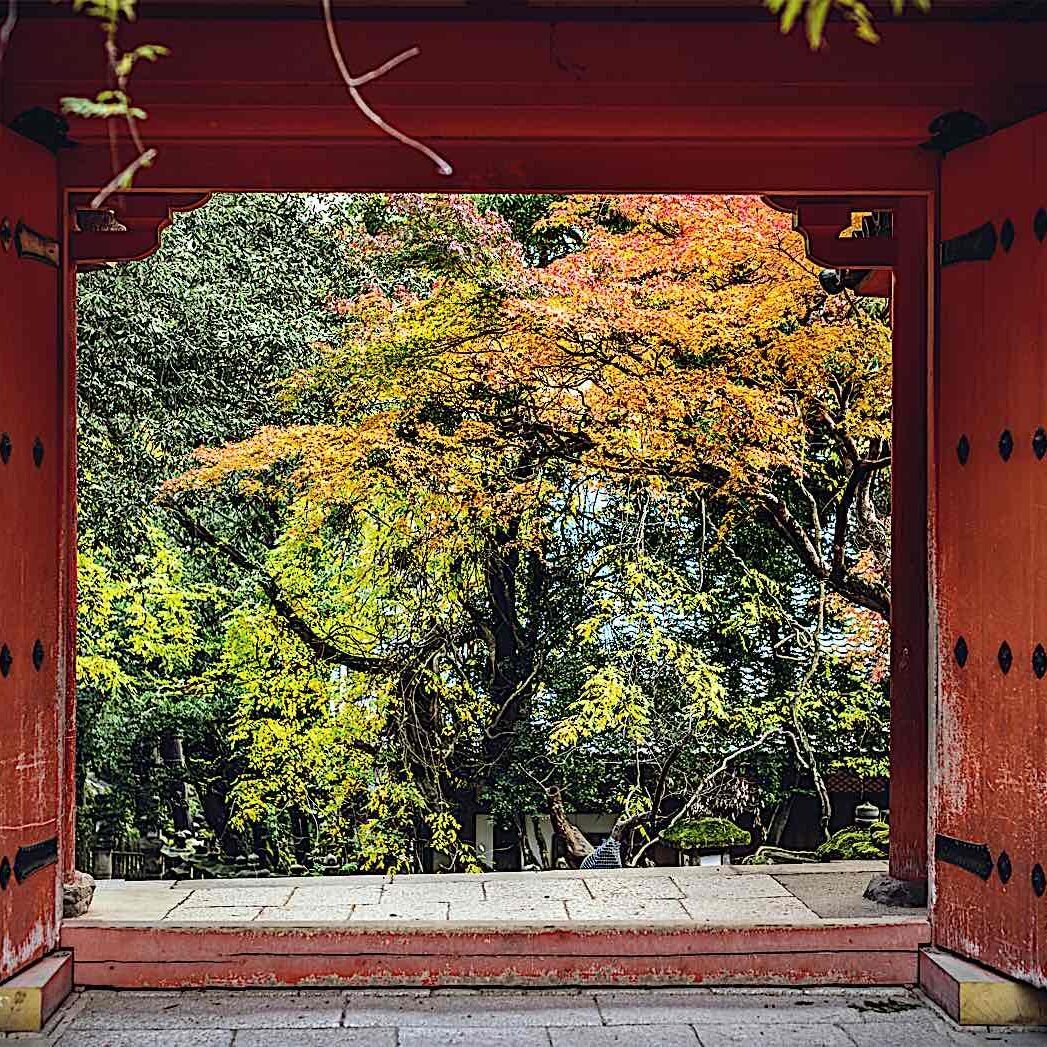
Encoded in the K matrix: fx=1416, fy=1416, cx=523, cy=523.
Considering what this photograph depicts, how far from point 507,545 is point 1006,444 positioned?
4848mm

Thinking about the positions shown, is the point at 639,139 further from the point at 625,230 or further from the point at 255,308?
the point at 255,308

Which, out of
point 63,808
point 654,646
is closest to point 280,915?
point 63,808

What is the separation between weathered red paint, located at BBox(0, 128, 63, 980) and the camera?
3539 mm

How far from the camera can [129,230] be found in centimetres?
449

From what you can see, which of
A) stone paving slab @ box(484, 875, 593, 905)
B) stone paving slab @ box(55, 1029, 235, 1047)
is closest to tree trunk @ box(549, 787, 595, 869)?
stone paving slab @ box(484, 875, 593, 905)

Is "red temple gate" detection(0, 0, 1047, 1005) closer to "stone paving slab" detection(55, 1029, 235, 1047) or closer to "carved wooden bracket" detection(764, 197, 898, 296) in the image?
"stone paving slab" detection(55, 1029, 235, 1047)

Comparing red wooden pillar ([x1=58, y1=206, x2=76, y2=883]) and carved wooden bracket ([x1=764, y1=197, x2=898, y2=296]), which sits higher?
carved wooden bracket ([x1=764, y1=197, x2=898, y2=296])

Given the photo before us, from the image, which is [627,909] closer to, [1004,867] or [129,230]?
[1004,867]

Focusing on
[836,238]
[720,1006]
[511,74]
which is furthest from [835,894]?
[511,74]

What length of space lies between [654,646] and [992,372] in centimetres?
469

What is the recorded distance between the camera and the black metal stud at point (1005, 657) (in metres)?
3.54

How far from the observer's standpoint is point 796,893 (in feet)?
15.9

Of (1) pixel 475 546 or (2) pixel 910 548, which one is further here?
(1) pixel 475 546

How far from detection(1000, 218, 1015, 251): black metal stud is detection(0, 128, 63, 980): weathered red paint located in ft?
8.30
